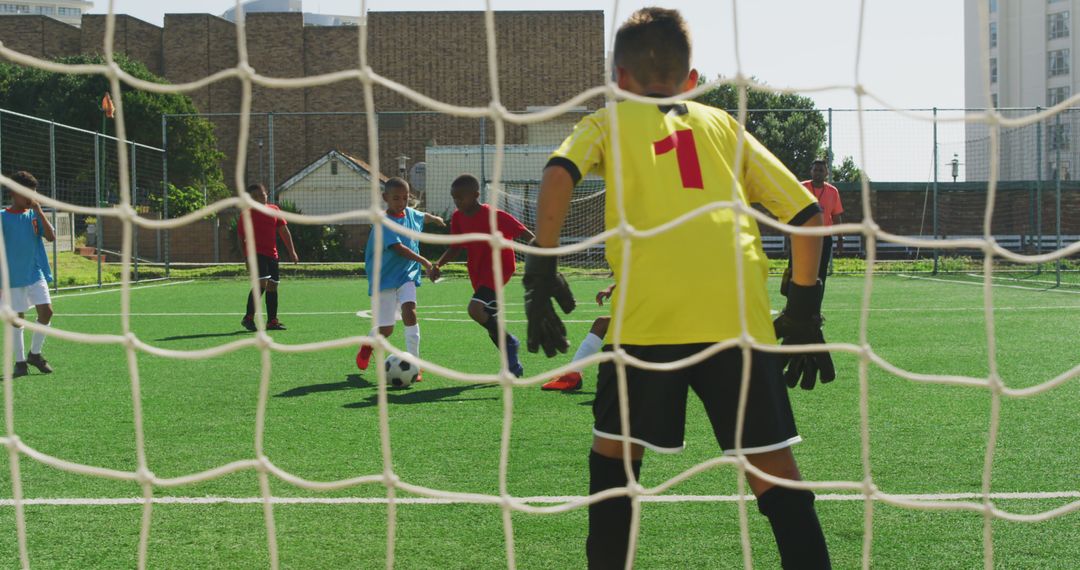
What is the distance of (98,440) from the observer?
→ 5.39m

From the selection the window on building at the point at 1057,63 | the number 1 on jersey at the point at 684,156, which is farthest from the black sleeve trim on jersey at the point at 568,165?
the window on building at the point at 1057,63

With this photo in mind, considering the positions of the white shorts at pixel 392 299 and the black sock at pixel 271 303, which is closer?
the white shorts at pixel 392 299

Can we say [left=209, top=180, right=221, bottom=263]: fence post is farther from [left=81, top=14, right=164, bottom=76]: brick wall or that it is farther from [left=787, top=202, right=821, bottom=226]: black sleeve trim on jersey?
[left=787, top=202, right=821, bottom=226]: black sleeve trim on jersey

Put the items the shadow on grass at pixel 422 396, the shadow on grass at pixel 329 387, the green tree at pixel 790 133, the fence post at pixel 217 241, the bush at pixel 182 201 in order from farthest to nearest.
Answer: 1. the fence post at pixel 217 241
2. the bush at pixel 182 201
3. the green tree at pixel 790 133
4. the shadow on grass at pixel 329 387
5. the shadow on grass at pixel 422 396

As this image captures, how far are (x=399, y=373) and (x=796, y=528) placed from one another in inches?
187

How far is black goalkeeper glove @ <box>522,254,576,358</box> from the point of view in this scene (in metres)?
2.89

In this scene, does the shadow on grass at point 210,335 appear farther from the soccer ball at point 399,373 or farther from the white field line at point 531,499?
the white field line at point 531,499

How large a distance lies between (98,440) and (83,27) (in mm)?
51435

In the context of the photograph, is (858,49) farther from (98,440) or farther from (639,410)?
(98,440)

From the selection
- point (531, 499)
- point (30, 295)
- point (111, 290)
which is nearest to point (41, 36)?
point (111, 290)

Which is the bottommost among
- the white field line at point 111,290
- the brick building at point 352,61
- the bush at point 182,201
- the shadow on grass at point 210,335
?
the shadow on grass at point 210,335

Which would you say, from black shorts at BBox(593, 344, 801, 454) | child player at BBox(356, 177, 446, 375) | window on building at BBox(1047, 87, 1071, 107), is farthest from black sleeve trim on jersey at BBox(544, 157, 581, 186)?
window on building at BBox(1047, 87, 1071, 107)

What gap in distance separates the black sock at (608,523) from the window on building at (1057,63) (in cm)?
7147

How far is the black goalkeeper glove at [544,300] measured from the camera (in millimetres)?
2887
